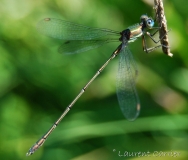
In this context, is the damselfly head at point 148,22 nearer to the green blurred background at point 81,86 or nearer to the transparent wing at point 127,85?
the transparent wing at point 127,85

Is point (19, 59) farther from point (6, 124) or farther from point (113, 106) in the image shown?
point (113, 106)

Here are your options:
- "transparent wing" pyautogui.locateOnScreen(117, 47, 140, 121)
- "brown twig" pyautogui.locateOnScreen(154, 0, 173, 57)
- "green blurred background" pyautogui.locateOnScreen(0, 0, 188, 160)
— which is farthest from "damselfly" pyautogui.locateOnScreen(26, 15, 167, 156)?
"brown twig" pyautogui.locateOnScreen(154, 0, 173, 57)

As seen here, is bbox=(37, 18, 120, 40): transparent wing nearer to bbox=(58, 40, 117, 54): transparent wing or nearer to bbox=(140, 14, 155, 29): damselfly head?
bbox=(58, 40, 117, 54): transparent wing

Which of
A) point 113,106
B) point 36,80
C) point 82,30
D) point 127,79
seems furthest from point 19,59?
Answer: point 127,79

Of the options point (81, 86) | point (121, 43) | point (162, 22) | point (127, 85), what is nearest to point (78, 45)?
point (121, 43)

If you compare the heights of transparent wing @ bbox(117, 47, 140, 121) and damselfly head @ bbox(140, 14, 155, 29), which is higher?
damselfly head @ bbox(140, 14, 155, 29)

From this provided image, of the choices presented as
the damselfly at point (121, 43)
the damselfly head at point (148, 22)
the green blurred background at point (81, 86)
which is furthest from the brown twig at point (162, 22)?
the green blurred background at point (81, 86)
